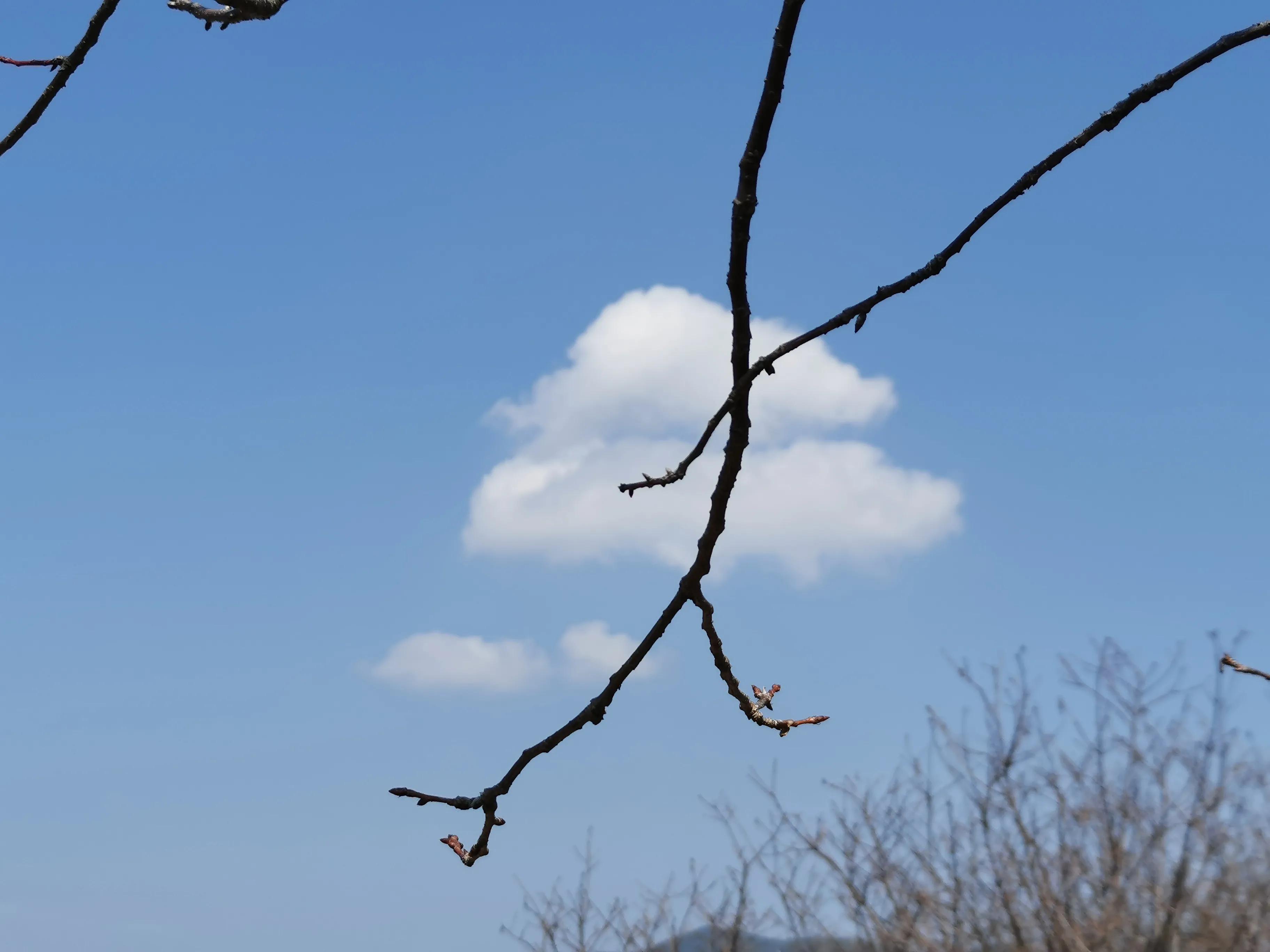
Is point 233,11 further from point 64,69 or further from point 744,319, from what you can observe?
point 744,319

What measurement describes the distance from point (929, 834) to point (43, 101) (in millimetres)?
9849

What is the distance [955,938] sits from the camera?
9844mm

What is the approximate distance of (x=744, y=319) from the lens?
186cm

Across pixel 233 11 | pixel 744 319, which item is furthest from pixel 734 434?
pixel 233 11

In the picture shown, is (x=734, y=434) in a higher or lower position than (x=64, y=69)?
lower

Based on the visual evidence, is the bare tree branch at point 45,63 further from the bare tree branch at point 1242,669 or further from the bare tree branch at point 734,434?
the bare tree branch at point 1242,669

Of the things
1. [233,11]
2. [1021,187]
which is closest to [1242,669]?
[1021,187]

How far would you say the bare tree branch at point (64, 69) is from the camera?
1792 millimetres

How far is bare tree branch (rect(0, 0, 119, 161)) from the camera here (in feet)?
5.88

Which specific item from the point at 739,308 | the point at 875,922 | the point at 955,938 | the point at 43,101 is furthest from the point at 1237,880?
the point at 43,101

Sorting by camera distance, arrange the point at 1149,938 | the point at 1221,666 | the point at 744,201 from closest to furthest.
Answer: the point at 744,201
the point at 1221,666
the point at 1149,938

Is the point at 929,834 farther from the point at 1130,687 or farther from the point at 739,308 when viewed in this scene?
the point at 739,308

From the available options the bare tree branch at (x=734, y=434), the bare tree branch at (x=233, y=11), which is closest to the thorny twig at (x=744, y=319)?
the bare tree branch at (x=734, y=434)

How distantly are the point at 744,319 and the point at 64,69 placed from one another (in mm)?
1142
